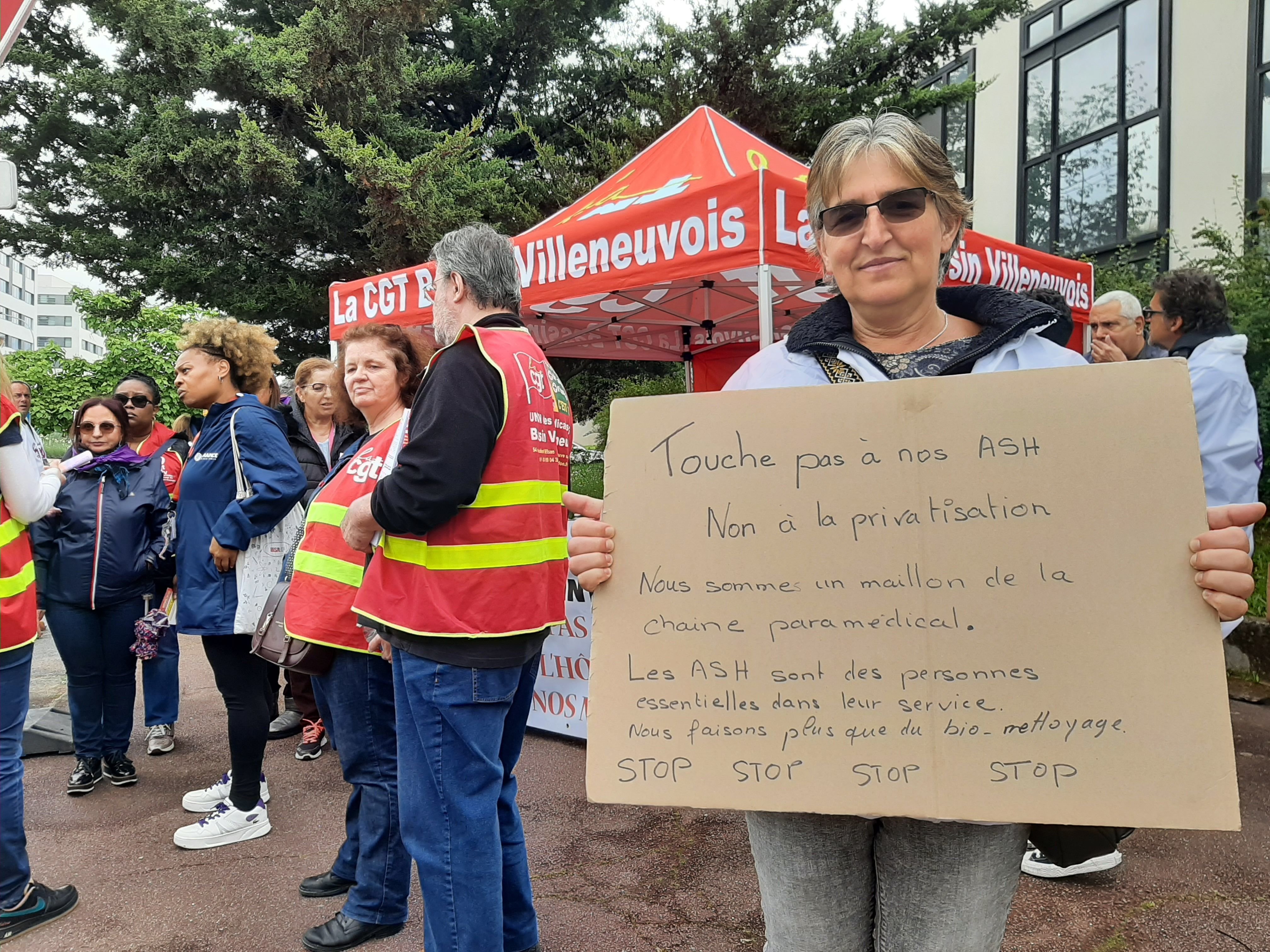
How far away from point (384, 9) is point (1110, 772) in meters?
13.2

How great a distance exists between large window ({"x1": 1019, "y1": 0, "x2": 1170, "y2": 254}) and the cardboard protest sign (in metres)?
12.1

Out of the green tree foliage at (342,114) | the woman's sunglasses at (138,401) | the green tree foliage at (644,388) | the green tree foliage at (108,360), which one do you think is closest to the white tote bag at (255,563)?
the woman's sunglasses at (138,401)

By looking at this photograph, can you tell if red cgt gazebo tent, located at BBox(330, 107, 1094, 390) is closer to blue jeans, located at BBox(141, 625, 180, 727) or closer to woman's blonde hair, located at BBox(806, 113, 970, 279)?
woman's blonde hair, located at BBox(806, 113, 970, 279)

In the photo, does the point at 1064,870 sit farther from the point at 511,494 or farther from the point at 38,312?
the point at 38,312

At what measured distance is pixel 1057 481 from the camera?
1188 mm

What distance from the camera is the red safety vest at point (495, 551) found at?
2.12 meters

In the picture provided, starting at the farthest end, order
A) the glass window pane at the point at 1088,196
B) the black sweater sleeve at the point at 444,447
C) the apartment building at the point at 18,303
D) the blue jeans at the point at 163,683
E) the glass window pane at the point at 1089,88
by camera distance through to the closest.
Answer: the apartment building at the point at 18,303
the glass window pane at the point at 1088,196
the glass window pane at the point at 1089,88
the blue jeans at the point at 163,683
the black sweater sleeve at the point at 444,447

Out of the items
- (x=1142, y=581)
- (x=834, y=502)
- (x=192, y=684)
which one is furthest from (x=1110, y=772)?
(x=192, y=684)

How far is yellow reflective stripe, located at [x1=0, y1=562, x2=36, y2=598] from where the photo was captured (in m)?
2.69

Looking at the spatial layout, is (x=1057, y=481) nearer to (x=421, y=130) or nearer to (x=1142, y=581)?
(x=1142, y=581)

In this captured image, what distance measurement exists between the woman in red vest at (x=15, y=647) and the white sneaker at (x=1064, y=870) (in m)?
3.28

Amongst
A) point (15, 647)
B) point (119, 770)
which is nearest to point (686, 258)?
point (15, 647)

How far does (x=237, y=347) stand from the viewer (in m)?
3.54

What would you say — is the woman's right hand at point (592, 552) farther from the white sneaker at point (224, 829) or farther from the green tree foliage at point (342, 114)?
the green tree foliage at point (342, 114)
